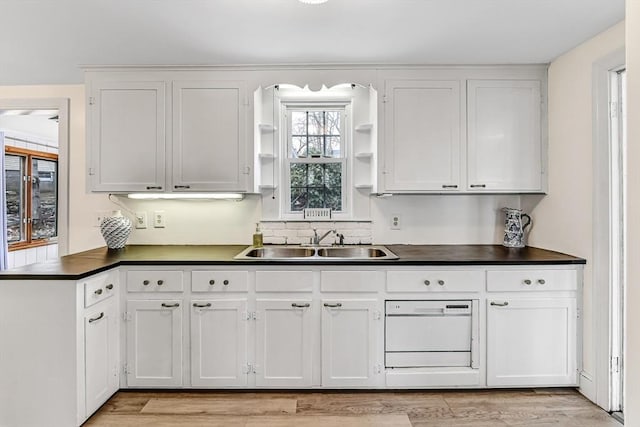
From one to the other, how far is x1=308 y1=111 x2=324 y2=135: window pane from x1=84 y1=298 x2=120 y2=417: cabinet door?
1.95 metres

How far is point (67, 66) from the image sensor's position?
115 inches

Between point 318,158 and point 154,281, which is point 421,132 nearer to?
point 318,158

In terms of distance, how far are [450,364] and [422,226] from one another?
3.63ft

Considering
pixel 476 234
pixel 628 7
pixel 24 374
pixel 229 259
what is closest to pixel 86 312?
pixel 24 374

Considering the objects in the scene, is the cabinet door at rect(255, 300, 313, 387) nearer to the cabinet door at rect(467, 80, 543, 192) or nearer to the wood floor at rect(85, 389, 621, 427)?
the wood floor at rect(85, 389, 621, 427)

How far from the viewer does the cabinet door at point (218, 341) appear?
2477mm

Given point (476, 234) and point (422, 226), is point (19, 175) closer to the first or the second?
point (422, 226)

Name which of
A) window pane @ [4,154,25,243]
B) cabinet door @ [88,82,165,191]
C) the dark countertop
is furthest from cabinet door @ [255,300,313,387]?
window pane @ [4,154,25,243]

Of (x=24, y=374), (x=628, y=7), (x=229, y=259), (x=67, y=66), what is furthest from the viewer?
(x=67, y=66)

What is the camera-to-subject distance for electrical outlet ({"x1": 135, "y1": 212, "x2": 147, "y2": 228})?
321cm

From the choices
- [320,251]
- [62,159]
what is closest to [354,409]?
[320,251]

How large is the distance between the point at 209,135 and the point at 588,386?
119 inches

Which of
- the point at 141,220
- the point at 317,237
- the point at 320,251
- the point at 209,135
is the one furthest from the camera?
the point at 141,220

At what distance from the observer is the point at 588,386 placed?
7.99 ft
